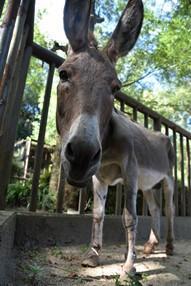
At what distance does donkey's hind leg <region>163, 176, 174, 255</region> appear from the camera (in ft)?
11.7

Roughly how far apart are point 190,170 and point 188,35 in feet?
20.1

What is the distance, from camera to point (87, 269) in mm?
2471

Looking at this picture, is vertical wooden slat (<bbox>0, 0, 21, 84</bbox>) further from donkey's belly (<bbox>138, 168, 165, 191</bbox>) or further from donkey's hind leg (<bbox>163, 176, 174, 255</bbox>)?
donkey's hind leg (<bbox>163, 176, 174, 255</bbox>)

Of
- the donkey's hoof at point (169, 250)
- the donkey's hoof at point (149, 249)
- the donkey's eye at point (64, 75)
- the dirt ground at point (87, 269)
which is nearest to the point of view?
the dirt ground at point (87, 269)

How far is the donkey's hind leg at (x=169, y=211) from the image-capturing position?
11.7 ft

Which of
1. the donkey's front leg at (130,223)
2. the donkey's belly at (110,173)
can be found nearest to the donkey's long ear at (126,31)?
the donkey's belly at (110,173)

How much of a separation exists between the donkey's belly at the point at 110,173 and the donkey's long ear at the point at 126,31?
0.89 m

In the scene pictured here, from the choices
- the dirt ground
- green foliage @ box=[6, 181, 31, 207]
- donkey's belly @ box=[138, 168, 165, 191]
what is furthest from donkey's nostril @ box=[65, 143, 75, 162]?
green foliage @ box=[6, 181, 31, 207]

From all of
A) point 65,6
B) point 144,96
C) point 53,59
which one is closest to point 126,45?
point 65,6

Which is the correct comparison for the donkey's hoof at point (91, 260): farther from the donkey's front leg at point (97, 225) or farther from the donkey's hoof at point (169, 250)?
the donkey's hoof at point (169, 250)

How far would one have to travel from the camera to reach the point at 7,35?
1.75m

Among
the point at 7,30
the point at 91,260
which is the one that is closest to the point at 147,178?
the point at 91,260

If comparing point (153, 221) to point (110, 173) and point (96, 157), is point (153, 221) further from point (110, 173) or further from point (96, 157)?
point (96, 157)

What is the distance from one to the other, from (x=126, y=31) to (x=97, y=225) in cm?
165
